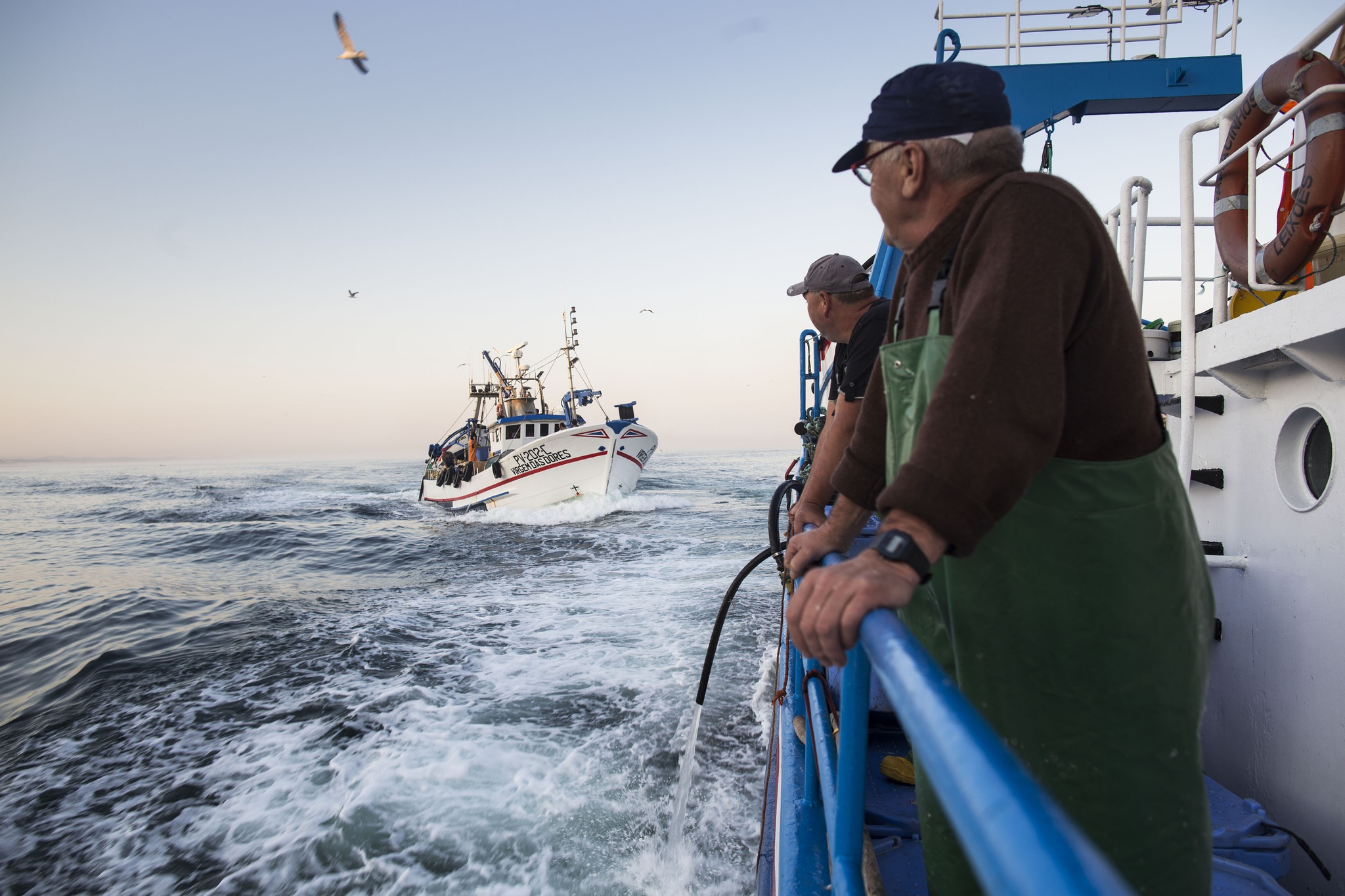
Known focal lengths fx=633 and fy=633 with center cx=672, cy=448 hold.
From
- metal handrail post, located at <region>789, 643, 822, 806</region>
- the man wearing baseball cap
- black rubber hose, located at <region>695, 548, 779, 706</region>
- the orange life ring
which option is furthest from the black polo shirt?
the orange life ring

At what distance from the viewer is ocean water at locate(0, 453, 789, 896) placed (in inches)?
134

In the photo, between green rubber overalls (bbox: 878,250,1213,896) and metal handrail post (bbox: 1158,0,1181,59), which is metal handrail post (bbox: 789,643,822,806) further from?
metal handrail post (bbox: 1158,0,1181,59)

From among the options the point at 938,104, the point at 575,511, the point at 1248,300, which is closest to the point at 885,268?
the point at 1248,300

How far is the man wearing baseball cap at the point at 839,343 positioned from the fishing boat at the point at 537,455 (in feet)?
57.5

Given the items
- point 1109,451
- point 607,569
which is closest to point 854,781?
point 1109,451

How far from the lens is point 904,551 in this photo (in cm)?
84

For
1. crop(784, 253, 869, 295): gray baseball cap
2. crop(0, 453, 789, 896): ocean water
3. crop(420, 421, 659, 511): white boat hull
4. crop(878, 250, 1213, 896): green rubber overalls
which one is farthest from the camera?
crop(420, 421, 659, 511): white boat hull

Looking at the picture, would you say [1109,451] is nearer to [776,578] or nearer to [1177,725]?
[1177,725]

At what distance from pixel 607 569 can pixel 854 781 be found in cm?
1027

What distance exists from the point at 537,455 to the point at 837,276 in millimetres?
18709

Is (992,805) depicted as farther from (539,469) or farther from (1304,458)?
(539,469)

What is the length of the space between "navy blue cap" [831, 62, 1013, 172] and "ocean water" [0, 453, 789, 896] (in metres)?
3.32

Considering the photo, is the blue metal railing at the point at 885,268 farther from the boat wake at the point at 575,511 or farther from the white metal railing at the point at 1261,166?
the boat wake at the point at 575,511

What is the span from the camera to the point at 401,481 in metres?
47.1
